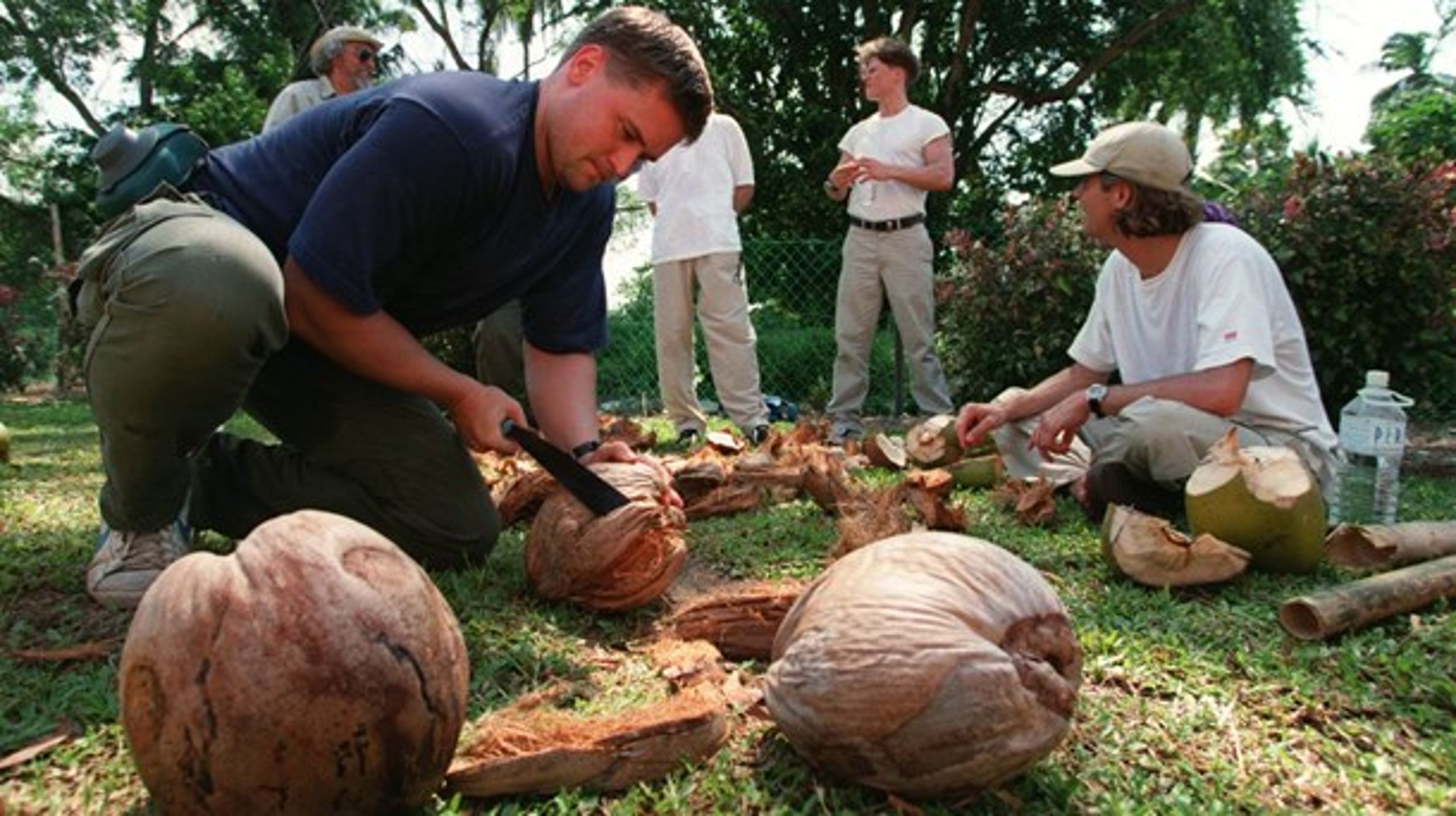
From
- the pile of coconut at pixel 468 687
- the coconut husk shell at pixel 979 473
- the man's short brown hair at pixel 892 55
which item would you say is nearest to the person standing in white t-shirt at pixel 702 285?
the man's short brown hair at pixel 892 55

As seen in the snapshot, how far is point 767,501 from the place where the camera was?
13.8 ft

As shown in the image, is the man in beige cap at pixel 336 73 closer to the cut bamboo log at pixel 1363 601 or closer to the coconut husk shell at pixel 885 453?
the coconut husk shell at pixel 885 453

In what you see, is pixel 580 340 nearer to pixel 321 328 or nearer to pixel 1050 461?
pixel 321 328

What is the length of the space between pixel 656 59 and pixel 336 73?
3.99m

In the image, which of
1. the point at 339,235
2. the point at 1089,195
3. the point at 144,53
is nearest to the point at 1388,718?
the point at 1089,195

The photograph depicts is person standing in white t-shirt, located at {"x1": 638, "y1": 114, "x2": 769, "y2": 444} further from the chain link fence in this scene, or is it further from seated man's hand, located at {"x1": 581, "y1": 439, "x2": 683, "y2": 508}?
seated man's hand, located at {"x1": 581, "y1": 439, "x2": 683, "y2": 508}

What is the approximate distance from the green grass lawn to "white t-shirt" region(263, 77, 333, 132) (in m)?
3.11

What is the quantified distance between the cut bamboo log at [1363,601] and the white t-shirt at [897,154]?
4448 millimetres

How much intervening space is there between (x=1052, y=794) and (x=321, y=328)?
1973 mm

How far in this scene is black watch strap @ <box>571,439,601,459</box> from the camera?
302 cm

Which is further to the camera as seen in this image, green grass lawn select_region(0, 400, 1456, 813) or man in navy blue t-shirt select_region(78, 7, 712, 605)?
man in navy blue t-shirt select_region(78, 7, 712, 605)

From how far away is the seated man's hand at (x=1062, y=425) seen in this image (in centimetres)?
373

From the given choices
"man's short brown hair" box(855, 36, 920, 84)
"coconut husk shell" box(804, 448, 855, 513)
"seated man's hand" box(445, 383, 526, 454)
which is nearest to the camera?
"seated man's hand" box(445, 383, 526, 454)

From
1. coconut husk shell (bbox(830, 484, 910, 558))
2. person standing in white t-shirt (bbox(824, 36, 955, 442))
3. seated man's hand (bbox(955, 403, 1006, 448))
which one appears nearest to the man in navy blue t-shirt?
coconut husk shell (bbox(830, 484, 910, 558))
